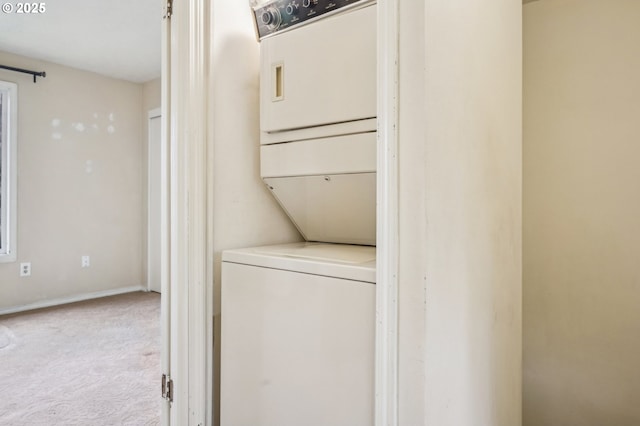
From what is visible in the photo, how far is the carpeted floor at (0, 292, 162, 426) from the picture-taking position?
1.88 meters

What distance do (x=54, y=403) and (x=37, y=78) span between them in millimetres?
3054

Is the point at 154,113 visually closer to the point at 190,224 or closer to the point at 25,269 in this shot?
the point at 25,269

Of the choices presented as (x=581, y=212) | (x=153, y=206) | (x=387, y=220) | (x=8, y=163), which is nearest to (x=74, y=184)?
(x=8, y=163)

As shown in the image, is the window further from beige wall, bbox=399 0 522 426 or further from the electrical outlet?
beige wall, bbox=399 0 522 426

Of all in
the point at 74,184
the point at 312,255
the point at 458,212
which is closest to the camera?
the point at 458,212

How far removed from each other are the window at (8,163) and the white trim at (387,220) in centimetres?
389

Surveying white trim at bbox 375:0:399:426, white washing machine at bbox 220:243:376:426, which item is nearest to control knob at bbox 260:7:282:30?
white trim at bbox 375:0:399:426

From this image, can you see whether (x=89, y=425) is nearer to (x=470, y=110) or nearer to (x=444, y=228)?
(x=444, y=228)

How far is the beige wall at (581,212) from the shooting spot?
59.4 inches

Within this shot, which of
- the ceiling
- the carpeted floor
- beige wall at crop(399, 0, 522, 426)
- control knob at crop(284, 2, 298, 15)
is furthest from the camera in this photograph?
the ceiling

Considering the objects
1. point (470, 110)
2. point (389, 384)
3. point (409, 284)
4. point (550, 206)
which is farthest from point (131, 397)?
point (550, 206)

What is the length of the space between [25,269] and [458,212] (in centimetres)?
407

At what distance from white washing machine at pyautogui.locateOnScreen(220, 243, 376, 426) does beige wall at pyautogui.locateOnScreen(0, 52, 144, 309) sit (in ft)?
A: 11.0

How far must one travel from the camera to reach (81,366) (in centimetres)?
240
